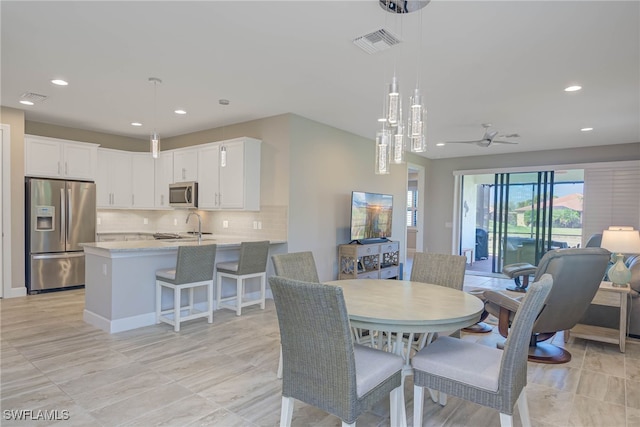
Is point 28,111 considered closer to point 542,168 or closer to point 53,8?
point 53,8

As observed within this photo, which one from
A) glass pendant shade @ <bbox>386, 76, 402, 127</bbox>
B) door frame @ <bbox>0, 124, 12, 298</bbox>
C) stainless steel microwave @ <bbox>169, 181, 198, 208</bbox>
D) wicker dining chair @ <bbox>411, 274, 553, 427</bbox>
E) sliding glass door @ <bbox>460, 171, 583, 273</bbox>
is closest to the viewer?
wicker dining chair @ <bbox>411, 274, 553, 427</bbox>

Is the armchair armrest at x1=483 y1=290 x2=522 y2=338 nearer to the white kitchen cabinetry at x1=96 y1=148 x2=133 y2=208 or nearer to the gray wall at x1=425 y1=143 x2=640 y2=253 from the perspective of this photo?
the gray wall at x1=425 y1=143 x2=640 y2=253

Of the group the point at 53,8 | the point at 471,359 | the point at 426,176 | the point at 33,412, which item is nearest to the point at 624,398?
the point at 471,359

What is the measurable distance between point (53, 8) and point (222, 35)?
3.66 feet

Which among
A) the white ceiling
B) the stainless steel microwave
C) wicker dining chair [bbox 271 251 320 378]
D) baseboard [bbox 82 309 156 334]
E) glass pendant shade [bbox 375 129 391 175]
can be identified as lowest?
baseboard [bbox 82 309 156 334]

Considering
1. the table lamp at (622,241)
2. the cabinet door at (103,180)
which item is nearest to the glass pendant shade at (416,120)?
the table lamp at (622,241)

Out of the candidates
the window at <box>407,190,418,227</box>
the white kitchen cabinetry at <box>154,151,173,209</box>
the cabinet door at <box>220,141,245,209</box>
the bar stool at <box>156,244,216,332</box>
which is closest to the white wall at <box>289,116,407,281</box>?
the cabinet door at <box>220,141,245,209</box>

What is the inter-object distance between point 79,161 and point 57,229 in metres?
1.13

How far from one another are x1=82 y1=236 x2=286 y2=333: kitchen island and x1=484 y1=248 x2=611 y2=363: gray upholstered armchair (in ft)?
11.0

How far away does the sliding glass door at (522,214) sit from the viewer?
7.62m

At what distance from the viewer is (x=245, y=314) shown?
4.54 meters

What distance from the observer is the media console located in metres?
5.79

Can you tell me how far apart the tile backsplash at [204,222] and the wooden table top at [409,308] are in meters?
2.63

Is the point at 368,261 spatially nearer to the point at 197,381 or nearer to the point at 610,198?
the point at 197,381
